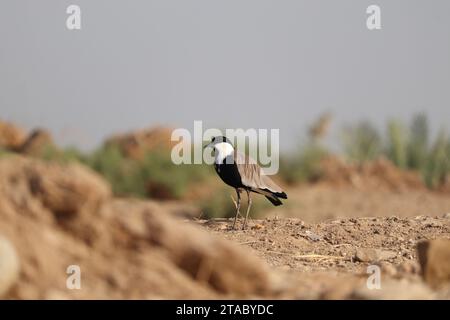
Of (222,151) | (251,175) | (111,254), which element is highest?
(111,254)

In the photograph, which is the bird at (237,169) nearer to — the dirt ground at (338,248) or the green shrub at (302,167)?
the dirt ground at (338,248)

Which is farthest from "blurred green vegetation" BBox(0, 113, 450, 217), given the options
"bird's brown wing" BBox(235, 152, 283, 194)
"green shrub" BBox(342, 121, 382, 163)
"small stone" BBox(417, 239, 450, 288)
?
"small stone" BBox(417, 239, 450, 288)

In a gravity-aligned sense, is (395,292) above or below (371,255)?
above

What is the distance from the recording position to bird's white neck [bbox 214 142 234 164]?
32.2 ft

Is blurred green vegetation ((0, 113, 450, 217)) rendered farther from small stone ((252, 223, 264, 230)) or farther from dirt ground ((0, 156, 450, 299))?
dirt ground ((0, 156, 450, 299))

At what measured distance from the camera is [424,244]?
6.39m

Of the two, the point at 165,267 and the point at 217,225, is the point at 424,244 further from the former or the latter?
the point at 217,225

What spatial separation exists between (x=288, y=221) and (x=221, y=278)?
4065mm

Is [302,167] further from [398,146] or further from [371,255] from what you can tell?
[371,255]

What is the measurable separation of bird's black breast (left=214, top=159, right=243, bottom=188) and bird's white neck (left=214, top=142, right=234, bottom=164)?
6 cm

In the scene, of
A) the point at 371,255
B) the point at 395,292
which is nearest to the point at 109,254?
the point at 395,292

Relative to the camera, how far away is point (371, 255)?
8117 millimetres

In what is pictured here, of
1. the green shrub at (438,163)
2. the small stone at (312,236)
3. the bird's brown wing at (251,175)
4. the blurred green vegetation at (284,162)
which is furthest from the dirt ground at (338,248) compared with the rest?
the green shrub at (438,163)

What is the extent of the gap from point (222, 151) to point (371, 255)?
2438 mm
